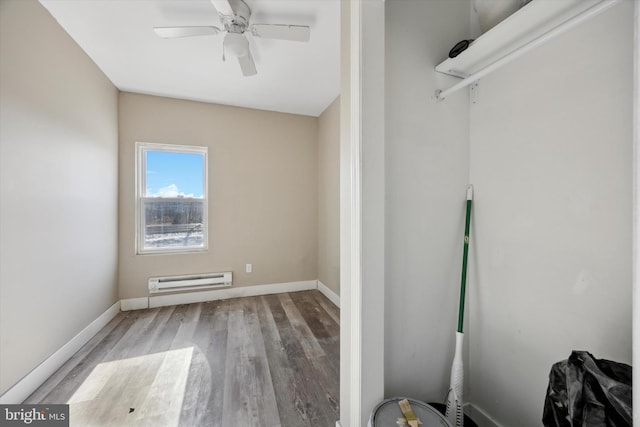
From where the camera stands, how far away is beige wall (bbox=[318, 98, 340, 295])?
3115 millimetres

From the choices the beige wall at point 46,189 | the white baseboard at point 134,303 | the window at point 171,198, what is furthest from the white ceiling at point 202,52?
the white baseboard at point 134,303

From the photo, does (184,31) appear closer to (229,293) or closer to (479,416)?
(229,293)

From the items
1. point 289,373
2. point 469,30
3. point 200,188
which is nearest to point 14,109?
point 200,188

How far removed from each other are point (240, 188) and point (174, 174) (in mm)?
828

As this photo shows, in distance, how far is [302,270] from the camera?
369 centimetres

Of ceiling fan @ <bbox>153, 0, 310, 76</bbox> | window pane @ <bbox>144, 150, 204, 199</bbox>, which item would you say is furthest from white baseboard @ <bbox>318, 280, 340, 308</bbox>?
ceiling fan @ <bbox>153, 0, 310, 76</bbox>

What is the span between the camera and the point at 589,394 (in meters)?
0.73

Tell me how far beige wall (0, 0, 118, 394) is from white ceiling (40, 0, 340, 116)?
0.22 meters

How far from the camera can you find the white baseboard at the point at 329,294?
10.2 ft

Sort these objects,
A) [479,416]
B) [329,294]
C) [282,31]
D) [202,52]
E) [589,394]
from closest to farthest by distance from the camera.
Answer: [589,394], [479,416], [282,31], [202,52], [329,294]

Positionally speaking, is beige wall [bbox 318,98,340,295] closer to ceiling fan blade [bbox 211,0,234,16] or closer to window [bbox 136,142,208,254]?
window [bbox 136,142,208,254]

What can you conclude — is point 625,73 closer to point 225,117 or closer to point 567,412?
point 567,412

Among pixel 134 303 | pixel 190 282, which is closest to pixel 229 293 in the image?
pixel 190 282

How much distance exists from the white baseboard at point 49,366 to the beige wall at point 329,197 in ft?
8.13
